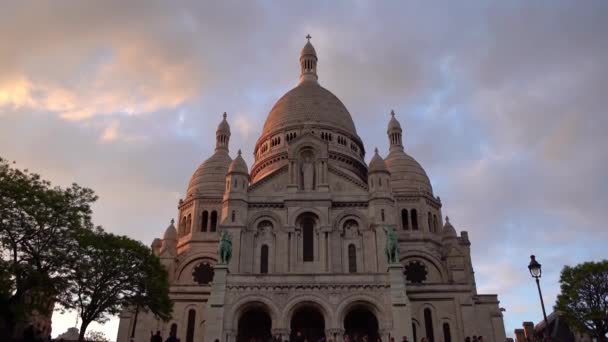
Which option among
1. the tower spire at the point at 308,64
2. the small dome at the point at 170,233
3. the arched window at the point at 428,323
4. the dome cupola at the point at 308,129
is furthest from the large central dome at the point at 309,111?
the arched window at the point at 428,323

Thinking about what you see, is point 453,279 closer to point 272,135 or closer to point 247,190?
point 247,190

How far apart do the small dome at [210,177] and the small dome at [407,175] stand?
17.2 m

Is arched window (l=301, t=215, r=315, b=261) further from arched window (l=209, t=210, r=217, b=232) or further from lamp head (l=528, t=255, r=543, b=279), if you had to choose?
lamp head (l=528, t=255, r=543, b=279)

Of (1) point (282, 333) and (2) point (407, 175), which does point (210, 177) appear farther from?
(1) point (282, 333)

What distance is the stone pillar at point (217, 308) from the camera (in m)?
33.8

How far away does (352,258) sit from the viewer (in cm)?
4062

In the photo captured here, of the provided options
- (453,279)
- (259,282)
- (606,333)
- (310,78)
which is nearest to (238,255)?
(259,282)

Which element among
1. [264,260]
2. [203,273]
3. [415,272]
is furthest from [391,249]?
[203,273]

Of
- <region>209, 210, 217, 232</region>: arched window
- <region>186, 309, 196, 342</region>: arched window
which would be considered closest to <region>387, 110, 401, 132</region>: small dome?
<region>209, 210, 217, 232</region>: arched window

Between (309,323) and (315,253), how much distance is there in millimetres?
5409

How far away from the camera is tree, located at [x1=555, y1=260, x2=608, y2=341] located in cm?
4000

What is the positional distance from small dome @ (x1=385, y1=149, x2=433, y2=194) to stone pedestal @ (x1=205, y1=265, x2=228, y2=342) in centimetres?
2287

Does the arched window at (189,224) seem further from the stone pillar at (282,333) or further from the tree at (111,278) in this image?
the stone pillar at (282,333)

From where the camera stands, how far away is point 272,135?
2293 inches
